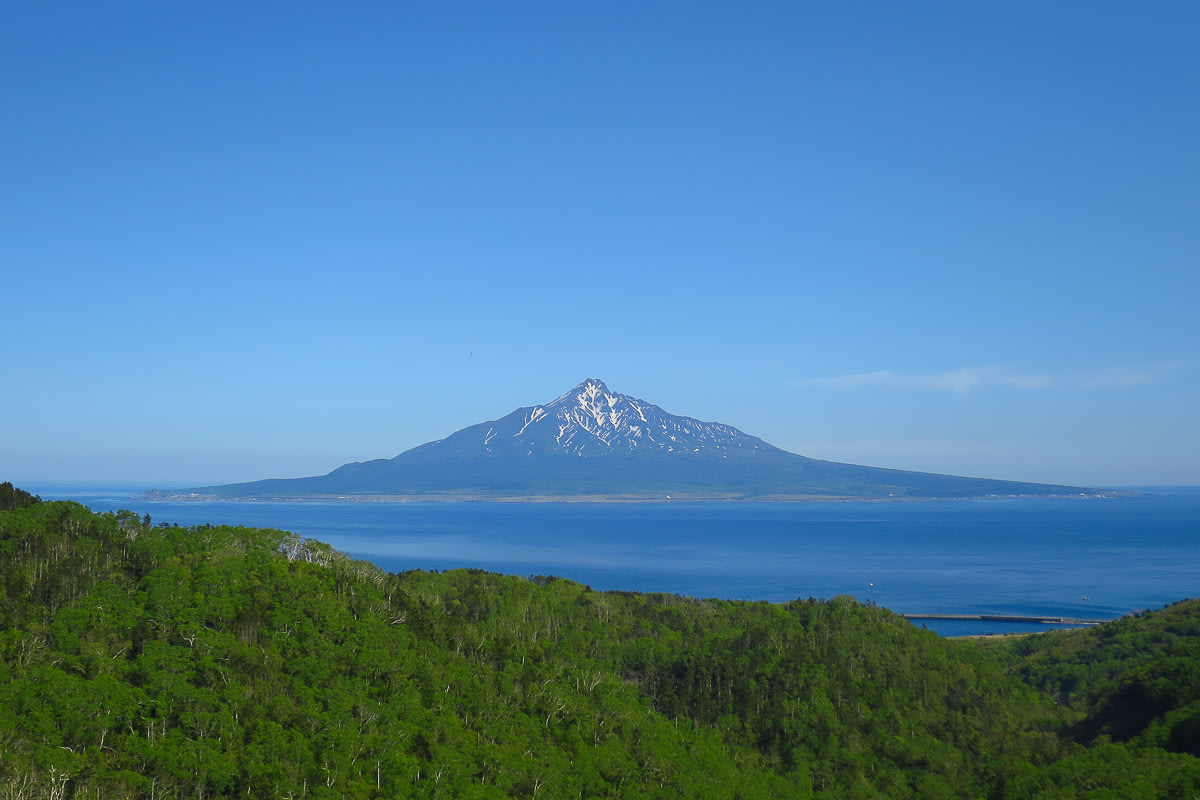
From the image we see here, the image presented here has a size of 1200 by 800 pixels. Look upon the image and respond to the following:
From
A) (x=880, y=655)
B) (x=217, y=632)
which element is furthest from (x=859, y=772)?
(x=217, y=632)

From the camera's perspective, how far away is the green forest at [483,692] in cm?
3862

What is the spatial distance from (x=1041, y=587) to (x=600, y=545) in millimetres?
77964

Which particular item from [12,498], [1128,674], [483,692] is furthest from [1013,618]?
[12,498]

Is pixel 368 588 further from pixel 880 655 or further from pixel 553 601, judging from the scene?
pixel 880 655

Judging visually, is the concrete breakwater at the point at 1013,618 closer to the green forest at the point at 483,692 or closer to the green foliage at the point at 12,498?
the green forest at the point at 483,692

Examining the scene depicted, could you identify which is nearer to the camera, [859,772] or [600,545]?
[859,772]

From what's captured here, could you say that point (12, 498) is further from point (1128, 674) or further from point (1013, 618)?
point (1013, 618)

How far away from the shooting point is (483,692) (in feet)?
161

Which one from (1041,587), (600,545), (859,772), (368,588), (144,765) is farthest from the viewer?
(600,545)

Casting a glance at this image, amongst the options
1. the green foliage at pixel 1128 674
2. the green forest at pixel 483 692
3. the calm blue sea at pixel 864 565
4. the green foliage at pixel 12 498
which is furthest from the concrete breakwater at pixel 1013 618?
the green foliage at pixel 12 498

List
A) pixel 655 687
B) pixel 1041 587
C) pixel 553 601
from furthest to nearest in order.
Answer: pixel 1041 587, pixel 553 601, pixel 655 687

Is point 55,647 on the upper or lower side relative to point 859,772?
upper

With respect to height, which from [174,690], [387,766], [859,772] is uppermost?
[174,690]

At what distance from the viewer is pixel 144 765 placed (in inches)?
1442
